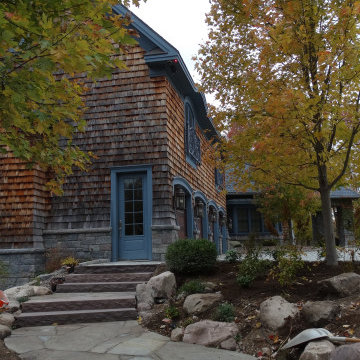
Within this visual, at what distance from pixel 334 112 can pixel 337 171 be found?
6.29 ft

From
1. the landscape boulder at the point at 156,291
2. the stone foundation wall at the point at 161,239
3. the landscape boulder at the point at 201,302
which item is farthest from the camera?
the stone foundation wall at the point at 161,239

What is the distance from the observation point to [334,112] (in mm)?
5723

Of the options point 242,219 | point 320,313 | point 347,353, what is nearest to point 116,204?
point 320,313

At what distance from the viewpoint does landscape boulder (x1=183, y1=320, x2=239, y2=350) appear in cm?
465

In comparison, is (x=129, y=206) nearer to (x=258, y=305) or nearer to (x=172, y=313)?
(x=172, y=313)

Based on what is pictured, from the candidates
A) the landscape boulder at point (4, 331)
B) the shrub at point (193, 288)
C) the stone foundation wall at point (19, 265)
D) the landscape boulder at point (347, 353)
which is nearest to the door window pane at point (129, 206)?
the stone foundation wall at point (19, 265)

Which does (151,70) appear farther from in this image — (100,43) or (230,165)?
(100,43)

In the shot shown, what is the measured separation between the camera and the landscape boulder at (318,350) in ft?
12.0

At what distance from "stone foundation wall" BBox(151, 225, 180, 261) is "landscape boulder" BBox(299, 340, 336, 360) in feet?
18.6

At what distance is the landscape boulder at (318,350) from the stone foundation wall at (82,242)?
6.68m

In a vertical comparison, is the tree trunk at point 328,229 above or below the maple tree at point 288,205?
below

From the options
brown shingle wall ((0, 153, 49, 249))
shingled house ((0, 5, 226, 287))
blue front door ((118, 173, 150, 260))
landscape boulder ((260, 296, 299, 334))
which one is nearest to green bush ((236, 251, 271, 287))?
landscape boulder ((260, 296, 299, 334))

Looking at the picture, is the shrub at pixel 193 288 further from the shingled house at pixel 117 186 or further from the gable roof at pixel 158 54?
the gable roof at pixel 158 54

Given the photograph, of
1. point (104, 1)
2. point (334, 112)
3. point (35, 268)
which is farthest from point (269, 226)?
point (104, 1)
